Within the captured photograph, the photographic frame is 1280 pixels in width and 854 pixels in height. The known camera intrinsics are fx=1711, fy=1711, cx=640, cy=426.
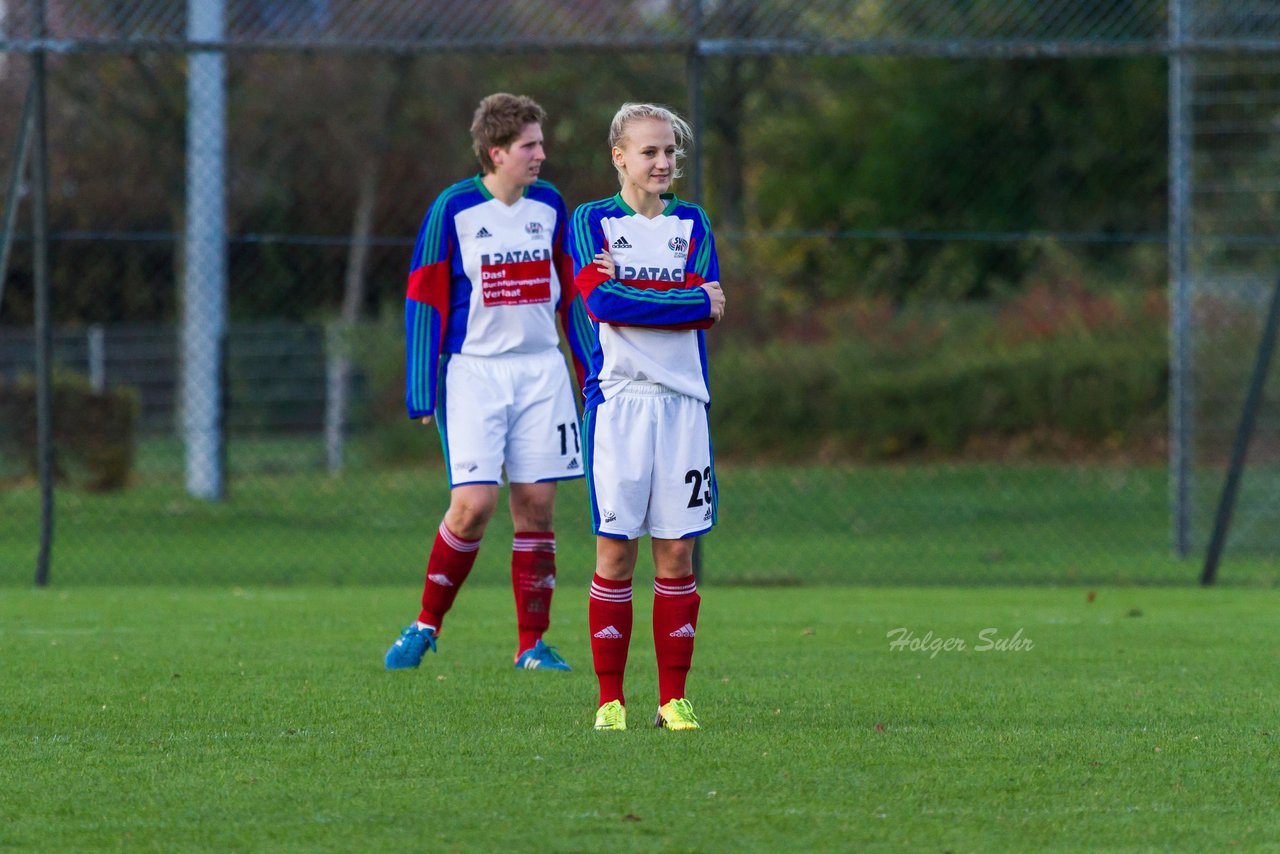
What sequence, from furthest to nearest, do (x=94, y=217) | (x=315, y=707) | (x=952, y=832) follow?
(x=94, y=217), (x=315, y=707), (x=952, y=832)

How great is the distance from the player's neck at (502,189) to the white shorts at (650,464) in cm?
173

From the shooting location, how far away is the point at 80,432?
15.5 metres

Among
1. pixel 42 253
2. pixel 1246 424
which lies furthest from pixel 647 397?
pixel 42 253

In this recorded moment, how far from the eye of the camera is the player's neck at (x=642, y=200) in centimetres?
498

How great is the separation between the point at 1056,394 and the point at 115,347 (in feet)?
34.6

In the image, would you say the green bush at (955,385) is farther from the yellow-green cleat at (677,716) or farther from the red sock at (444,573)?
the yellow-green cleat at (677,716)

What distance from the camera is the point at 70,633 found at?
7336mm

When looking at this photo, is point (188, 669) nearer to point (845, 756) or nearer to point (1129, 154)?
point (845, 756)

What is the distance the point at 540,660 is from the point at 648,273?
6.30ft

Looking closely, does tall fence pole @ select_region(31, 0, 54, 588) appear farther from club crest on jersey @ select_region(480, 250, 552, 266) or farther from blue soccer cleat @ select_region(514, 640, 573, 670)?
blue soccer cleat @ select_region(514, 640, 573, 670)

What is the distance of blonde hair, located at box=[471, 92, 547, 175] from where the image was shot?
20.6ft

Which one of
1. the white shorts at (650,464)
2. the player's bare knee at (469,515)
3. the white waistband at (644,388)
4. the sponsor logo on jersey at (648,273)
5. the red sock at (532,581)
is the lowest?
the red sock at (532,581)

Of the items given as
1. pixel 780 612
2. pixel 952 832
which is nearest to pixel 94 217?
pixel 780 612

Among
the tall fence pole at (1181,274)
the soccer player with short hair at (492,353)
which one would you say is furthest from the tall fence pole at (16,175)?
the tall fence pole at (1181,274)
